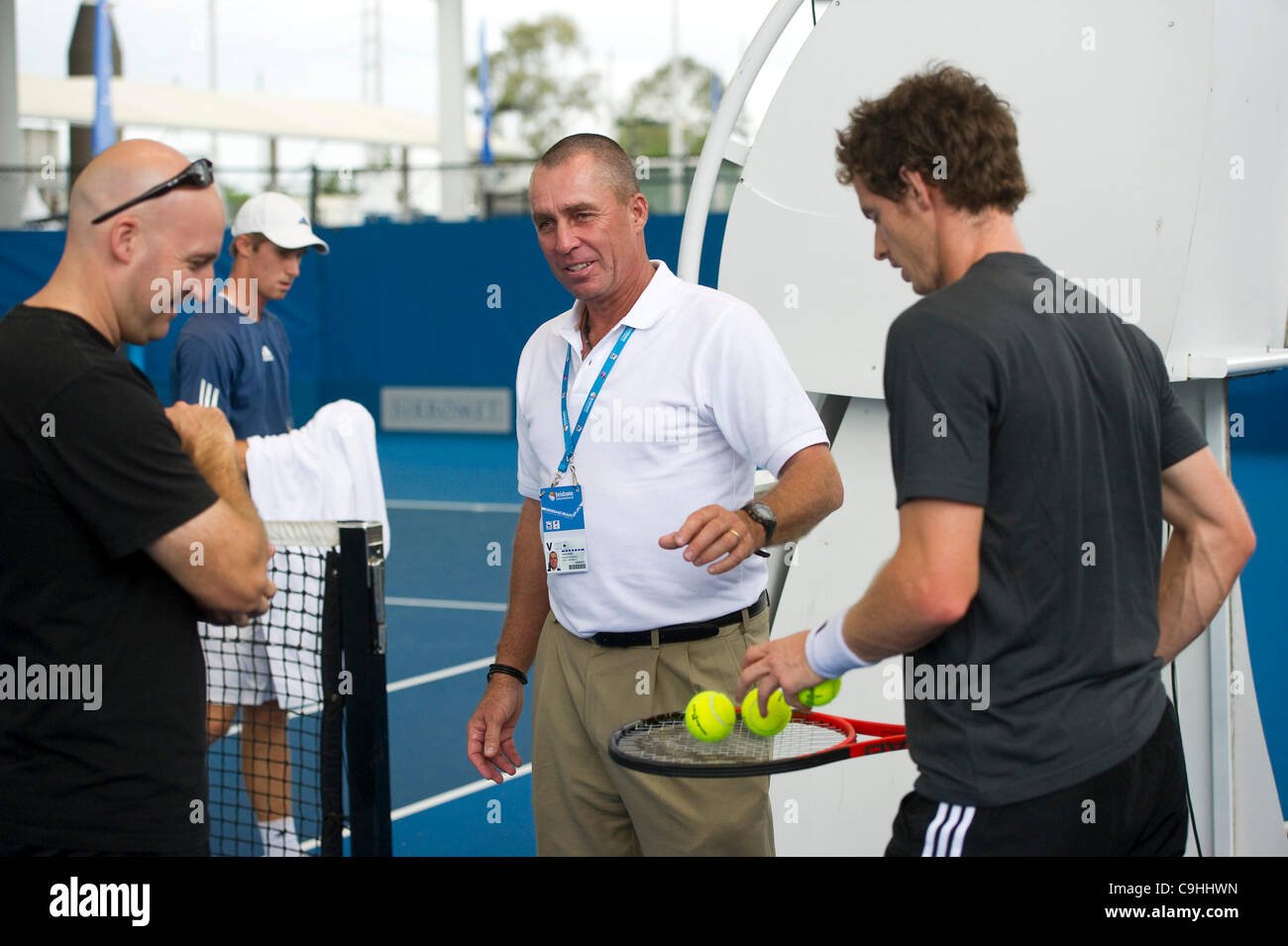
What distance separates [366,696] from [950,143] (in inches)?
73.9

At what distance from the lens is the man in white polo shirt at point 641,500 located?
2.95 m

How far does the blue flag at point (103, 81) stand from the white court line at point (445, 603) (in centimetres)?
650

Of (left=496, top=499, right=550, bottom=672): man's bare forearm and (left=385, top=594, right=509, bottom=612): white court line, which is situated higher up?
(left=496, top=499, right=550, bottom=672): man's bare forearm

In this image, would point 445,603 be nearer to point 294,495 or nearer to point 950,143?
point 294,495

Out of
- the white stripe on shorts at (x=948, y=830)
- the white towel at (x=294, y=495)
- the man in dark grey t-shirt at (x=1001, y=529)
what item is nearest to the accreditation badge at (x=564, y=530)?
the man in dark grey t-shirt at (x=1001, y=529)

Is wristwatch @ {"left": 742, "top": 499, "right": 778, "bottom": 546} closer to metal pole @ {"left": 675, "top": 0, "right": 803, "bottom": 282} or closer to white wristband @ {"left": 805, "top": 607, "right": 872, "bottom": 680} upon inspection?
white wristband @ {"left": 805, "top": 607, "right": 872, "bottom": 680}

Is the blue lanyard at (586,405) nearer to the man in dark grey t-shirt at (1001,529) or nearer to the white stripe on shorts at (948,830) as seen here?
the man in dark grey t-shirt at (1001,529)

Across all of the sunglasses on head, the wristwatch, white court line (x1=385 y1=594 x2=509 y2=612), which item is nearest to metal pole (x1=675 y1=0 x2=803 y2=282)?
the wristwatch

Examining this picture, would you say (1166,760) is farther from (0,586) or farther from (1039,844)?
(0,586)

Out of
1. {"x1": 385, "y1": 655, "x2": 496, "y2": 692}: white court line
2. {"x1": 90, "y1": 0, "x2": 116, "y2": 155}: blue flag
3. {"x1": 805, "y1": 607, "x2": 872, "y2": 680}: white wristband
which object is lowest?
{"x1": 385, "y1": 655, "x2": 496, "y2": 692}: white court line

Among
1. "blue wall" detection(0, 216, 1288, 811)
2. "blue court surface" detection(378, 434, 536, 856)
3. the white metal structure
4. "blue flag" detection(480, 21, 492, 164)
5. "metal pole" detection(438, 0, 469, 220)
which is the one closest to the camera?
the white metal structure

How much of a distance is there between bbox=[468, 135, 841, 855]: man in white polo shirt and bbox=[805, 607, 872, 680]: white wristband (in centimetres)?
65

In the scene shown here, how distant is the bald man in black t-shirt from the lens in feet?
6.84

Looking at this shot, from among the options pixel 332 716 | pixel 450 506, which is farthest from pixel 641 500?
pixel 450 506
